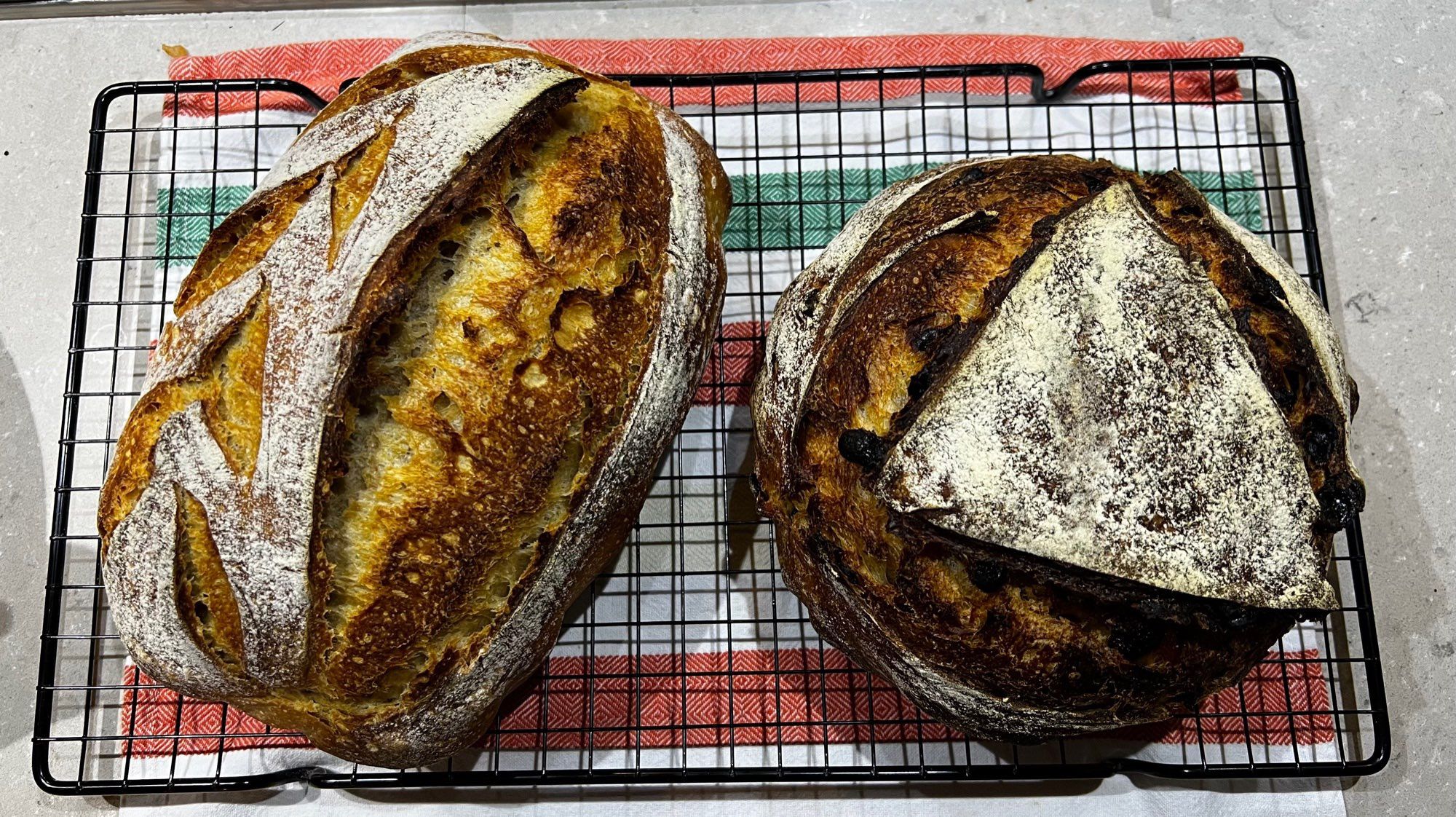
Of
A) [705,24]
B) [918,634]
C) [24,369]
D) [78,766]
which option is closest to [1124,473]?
[918,634]

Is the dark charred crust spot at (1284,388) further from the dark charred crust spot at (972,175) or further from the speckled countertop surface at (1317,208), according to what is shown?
the speckled countertop surface at (1317,208)

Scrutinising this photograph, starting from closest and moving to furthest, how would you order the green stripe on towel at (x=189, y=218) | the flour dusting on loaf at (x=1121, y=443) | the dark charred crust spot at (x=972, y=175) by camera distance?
1. the flour dusting on loaf at (x=1121, y=443)
2. the dark charred crust spot at (x=972, y=175)
3. the green stripe on towel at (x=189, y=218)

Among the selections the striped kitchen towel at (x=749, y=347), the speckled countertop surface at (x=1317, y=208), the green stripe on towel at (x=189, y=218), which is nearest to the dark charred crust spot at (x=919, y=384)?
the striped kitchen towel at (x=749, y=347)

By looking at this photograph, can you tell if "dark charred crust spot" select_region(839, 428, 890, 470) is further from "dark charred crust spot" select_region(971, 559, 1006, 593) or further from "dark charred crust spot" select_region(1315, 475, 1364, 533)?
"dark charred crust spot" select_region(1315, 475, 1364, 533)

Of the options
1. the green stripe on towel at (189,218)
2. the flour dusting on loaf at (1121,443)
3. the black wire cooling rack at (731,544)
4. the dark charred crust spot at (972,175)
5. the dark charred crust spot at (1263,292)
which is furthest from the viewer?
the green stripe on towel at (189,218)

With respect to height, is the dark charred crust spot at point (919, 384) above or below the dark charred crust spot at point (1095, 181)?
below

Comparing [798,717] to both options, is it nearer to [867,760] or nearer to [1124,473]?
[867,760]

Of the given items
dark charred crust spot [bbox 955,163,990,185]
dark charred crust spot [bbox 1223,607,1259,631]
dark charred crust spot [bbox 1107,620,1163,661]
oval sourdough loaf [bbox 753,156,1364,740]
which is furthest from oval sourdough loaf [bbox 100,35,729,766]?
dark charred crust spot [bbox 1223,607,1259,631]
